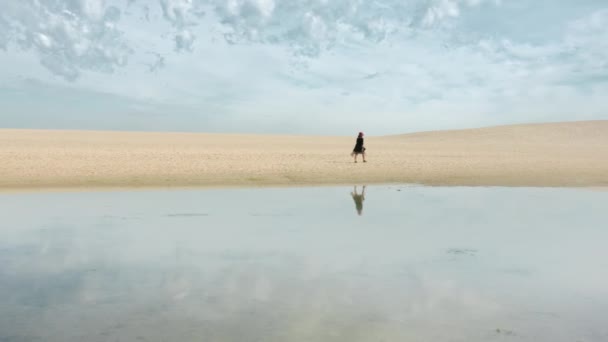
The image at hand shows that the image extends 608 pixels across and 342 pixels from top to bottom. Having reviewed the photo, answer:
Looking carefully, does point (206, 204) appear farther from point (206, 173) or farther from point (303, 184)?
point (206, 173)

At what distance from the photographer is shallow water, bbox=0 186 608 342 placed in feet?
18.7

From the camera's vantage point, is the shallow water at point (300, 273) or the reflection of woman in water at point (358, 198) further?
the reflection of woman in water at point (358, 198)

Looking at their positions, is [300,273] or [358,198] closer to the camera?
[300,273]

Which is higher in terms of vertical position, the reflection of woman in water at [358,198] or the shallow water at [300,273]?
the reflection of woman in water at [358,198]

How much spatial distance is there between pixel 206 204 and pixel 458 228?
6.60 metres

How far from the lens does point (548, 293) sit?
22.9 feet

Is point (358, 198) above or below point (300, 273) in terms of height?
above

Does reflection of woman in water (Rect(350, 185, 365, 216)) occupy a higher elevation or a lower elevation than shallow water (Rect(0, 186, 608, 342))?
higher

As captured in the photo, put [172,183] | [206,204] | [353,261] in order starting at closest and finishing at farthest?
[353,261], [206,204], [172,183]

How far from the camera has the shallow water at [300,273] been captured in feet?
18.7

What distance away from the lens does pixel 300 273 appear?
25.3ft

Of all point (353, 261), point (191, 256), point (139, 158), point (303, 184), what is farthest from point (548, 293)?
A: point (139, 158)

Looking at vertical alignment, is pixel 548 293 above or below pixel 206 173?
below

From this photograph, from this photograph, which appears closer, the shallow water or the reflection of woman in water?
the shallow water
